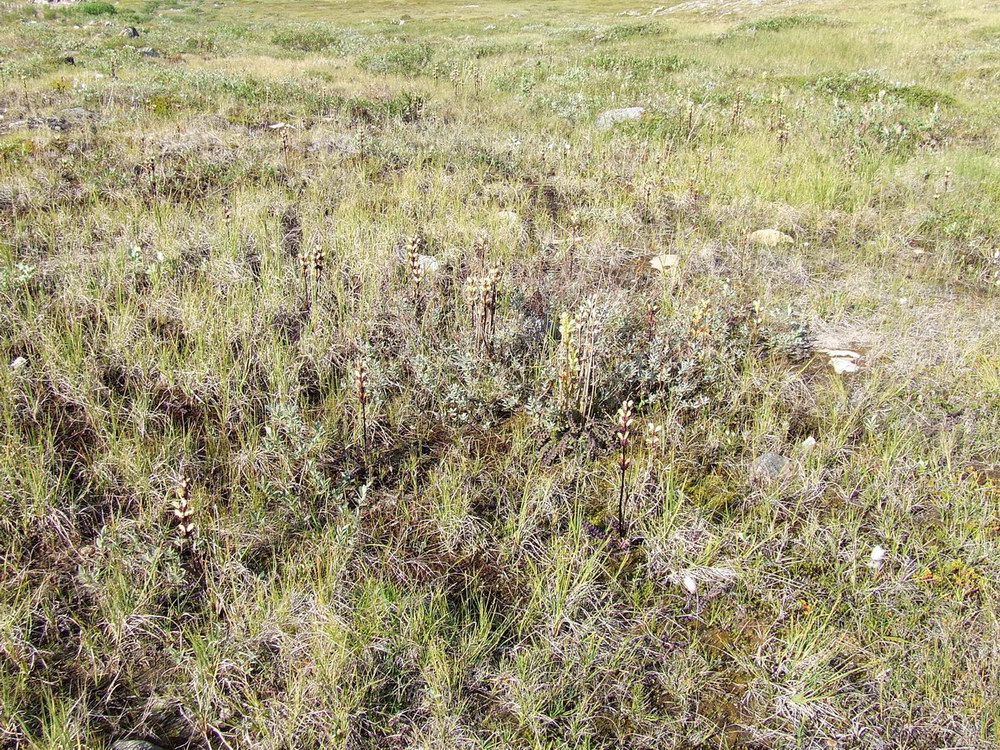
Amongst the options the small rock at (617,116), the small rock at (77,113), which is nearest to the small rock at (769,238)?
the small rock at (617,116)

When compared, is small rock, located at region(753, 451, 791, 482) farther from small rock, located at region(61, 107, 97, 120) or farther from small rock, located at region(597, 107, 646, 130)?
small rock, located at region(61, 107, 97, 120)

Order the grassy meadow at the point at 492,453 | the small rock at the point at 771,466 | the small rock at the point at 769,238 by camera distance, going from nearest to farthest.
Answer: the grassy meadow at the point at 492,453 → the small rock at the point at 771,466 → the small rock at the point at 769,238

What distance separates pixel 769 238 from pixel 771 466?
3.53 meters

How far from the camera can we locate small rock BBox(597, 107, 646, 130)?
9766 millimetres

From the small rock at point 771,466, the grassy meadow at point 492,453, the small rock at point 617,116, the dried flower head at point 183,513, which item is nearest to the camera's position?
the grassy meadow at point 492,453

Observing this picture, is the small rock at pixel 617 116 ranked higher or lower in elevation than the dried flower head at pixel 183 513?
higher

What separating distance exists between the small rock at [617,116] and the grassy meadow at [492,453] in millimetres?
2704

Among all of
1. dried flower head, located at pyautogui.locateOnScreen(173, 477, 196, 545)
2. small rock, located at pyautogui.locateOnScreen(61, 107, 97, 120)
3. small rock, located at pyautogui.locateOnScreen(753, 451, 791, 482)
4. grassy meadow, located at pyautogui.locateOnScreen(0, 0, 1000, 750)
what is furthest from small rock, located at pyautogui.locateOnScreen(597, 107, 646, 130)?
dried flower head, located at pyautogui.locateOnScreen(173, 477, 196, 545)

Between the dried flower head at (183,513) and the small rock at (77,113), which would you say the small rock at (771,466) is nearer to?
the dried flower head at (183,513)

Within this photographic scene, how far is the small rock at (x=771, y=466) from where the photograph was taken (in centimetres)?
312

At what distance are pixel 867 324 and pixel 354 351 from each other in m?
3.67

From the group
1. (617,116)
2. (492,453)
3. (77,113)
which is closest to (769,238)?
(492,453)

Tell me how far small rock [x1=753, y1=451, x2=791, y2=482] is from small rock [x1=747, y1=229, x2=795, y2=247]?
10.6 feet

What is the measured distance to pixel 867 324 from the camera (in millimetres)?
4621
